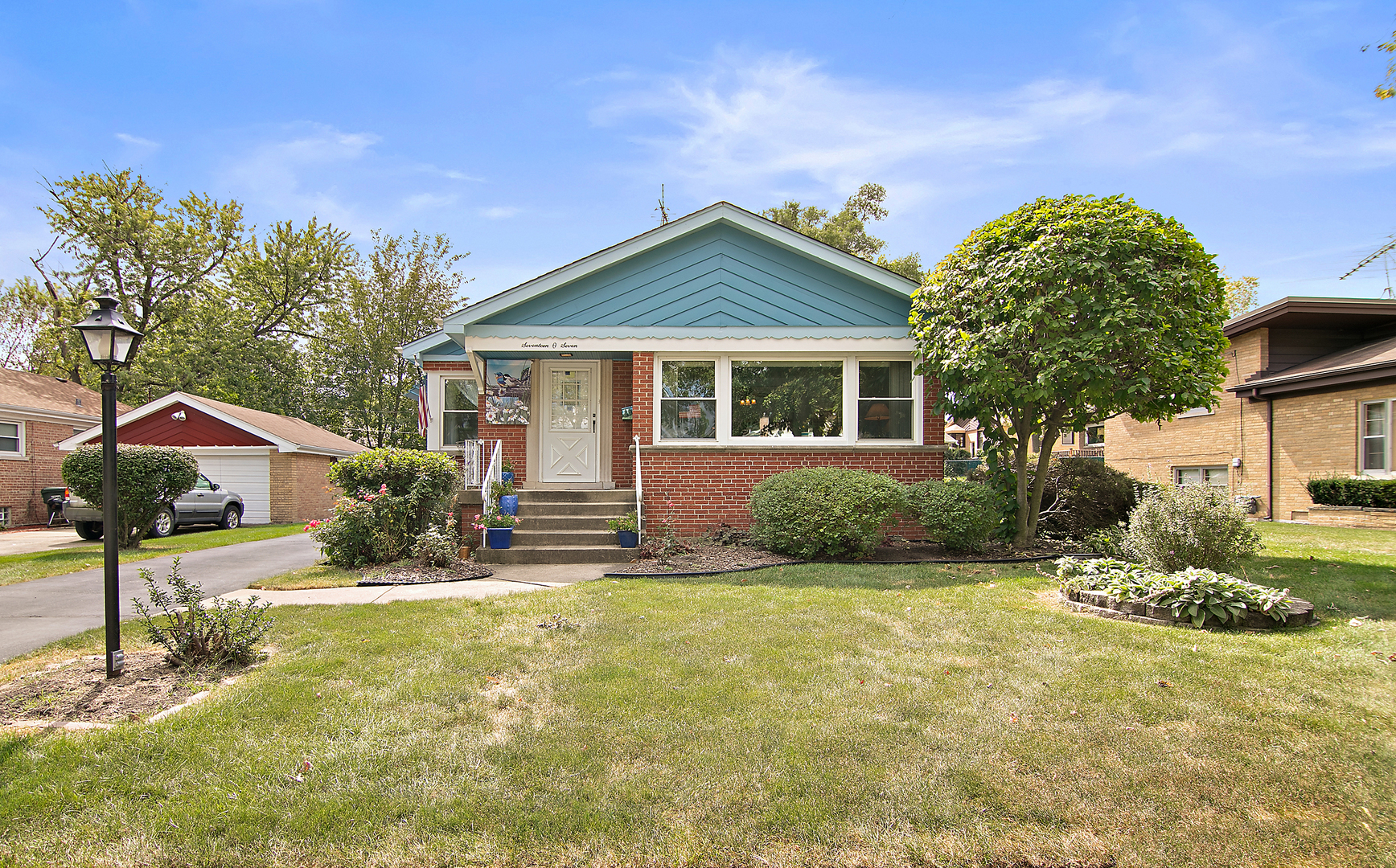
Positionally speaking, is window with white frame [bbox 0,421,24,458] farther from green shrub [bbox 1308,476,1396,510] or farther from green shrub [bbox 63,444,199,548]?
green shrub [bbox 1308,476,1396,510]

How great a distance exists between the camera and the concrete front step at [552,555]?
357 inches

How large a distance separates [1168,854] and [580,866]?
82.4 inches

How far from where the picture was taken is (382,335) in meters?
28.1

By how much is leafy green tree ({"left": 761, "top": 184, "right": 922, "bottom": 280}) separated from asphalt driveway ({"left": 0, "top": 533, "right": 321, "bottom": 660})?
22.1 meters

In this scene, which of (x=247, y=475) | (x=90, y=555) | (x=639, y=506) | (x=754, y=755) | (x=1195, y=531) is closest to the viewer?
(x=754, y=755)

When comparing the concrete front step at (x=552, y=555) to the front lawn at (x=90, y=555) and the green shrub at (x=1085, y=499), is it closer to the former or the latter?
the front lawn at (x=90, y=555)

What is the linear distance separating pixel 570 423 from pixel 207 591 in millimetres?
5817

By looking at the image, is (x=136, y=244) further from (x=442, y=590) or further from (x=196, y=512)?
(x=442, y=590)

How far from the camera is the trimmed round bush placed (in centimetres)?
870

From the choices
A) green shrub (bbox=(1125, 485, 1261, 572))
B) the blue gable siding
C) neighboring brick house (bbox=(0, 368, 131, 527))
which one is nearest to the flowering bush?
the blue gable siding

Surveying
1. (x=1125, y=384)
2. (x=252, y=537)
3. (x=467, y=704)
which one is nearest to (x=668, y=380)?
(x=1125, y=384)

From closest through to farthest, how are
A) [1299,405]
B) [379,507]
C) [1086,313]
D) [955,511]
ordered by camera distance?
[1086,313] → [955,511] → [379,507] → [1299,405]

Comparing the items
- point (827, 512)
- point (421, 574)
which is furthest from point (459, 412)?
point (827, 512)

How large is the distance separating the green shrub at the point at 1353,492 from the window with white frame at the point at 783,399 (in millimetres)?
9983
